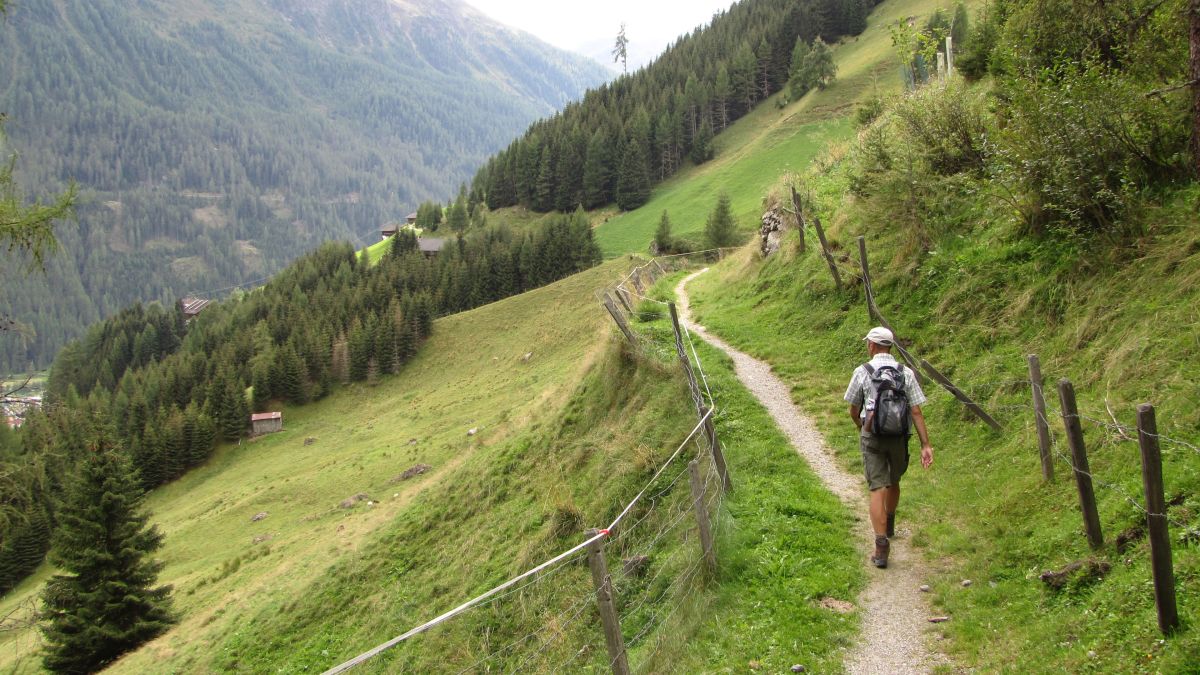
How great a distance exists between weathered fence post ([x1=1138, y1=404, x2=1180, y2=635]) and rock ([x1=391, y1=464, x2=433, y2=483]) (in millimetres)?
32804

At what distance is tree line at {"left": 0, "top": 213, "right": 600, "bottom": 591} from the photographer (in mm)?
67312

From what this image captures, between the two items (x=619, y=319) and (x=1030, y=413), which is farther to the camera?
(x=619, y=319)

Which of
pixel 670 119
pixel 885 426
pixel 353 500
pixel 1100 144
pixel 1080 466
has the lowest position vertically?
pixel 353 500

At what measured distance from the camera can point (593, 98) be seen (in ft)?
470

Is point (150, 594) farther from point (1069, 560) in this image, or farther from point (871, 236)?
point (1069, 560)

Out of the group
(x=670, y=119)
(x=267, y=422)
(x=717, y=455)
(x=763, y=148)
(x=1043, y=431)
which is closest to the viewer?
(x=1043, y=431)

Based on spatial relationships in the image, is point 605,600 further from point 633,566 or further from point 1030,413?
point 1030,413

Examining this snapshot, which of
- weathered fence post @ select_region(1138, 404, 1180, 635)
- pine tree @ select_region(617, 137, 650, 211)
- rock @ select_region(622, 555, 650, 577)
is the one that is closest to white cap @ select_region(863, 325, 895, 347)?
weathered fence post @ select_region(1138, 404, 1180, 635)

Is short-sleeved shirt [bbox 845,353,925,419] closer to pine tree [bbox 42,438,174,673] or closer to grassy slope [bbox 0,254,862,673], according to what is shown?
grassy slope [bbox 0,254,862,673]

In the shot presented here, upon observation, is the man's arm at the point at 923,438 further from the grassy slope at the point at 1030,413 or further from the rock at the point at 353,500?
the rock at the point at 353,500

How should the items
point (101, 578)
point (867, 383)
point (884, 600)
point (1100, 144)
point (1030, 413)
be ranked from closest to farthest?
point (884, 600), point (867, 383), point (1030, 413), point (1100, 144), point (101, 578)

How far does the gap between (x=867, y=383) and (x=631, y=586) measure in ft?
15.4

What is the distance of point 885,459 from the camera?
834 centimetres

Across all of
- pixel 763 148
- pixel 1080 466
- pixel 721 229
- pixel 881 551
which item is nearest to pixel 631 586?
pixel 881 551
